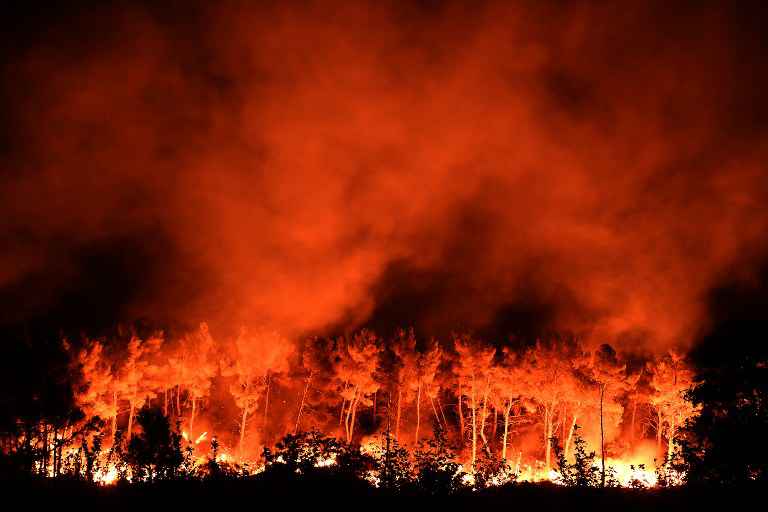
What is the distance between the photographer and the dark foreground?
355 inches

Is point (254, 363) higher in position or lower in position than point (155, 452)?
higher

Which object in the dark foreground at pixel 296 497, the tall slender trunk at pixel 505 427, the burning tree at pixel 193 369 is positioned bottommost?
the dark foreground at pixel 296 497

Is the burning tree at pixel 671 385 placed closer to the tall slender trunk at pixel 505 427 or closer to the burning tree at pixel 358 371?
the tall slender trunk at pixel 505 427

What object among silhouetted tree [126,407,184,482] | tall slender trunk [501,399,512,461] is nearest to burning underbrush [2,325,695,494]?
tall slender trunk [501,399,512,461]

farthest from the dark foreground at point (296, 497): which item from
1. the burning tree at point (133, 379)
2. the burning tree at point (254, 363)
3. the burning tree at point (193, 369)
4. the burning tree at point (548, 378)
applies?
the burning tree at point (193, 369)

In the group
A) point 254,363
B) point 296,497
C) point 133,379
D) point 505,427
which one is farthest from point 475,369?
point 296,497

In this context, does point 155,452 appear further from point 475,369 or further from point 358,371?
point 475,369

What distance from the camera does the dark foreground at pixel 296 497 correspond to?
9.01 m

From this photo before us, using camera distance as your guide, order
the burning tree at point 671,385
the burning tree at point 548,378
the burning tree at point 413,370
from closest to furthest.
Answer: the burning tree at point 548,378
the burning tree at point 671,385
the burning tree at point 413,370

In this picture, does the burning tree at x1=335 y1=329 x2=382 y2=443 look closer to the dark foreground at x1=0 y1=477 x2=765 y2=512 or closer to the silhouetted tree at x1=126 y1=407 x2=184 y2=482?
the dark foreground at x1=0 y1=477 x2=765 y2=512

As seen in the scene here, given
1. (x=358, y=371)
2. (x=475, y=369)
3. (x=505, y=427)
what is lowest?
(x=505, y=427)

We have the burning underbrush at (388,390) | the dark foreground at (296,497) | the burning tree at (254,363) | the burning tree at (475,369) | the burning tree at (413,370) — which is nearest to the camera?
the dark foreground at (296,497)

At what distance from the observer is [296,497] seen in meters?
9.57

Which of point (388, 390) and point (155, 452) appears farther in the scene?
point (388, 390)
